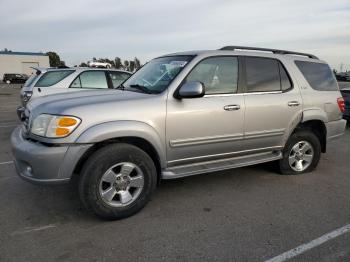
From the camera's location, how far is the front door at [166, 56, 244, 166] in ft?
12.9

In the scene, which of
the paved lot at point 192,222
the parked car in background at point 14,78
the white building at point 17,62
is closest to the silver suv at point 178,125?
the paved lot at point 192,222

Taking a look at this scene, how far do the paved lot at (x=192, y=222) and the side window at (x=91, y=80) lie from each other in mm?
3953

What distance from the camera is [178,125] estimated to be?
→ 12.8ft

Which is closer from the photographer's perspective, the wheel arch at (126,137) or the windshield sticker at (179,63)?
the wheel arch at (126,137)

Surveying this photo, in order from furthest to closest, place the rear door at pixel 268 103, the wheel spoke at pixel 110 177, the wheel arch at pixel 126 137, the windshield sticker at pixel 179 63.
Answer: the rear door at pixel 268 103 < the windshield sticker at pixel 179 63 < the wheel spoke at pixel 110 177 < the wheel arch at pixel 126 137

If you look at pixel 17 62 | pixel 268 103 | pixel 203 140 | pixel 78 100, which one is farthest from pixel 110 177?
pixel 17 62

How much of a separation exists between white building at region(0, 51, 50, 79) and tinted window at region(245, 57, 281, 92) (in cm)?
6213

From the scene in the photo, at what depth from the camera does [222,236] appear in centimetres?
334

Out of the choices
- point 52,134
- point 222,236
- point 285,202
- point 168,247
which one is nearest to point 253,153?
point 285,202

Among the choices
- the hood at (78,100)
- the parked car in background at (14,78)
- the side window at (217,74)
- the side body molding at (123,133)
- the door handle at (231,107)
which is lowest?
the parked car in background at (14,78)

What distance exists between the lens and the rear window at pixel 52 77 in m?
8.63

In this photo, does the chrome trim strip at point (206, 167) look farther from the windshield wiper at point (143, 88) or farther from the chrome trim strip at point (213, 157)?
the windshield wiper at point (143, 88)

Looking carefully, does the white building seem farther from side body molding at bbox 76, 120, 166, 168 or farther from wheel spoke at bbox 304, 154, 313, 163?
side body molding at bbox 76, 120, 166, 168

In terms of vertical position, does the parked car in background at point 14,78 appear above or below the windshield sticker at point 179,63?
below
